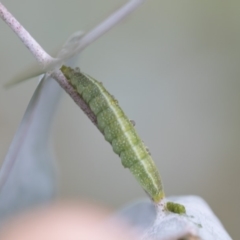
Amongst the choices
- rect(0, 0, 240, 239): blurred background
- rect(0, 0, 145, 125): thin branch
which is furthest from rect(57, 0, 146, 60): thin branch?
rect(0, 0, 240, 239): blurred background

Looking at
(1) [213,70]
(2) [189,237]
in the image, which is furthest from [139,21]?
(2) [189,237]

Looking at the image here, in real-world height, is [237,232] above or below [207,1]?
below

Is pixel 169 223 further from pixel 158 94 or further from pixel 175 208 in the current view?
pixel 158 94

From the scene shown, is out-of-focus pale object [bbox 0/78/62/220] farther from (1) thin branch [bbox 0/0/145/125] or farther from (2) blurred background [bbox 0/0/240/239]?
(2) blurred background [bbox 0/0/240/239]

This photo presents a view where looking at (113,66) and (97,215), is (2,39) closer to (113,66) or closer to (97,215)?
(113,66)

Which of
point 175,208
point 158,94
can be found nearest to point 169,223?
point 175,208

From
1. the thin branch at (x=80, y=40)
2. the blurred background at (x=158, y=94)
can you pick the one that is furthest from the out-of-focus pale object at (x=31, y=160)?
the blurred background at (x=158, y=94)
